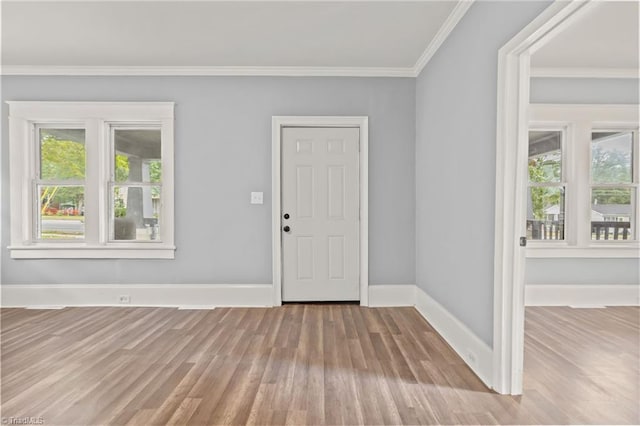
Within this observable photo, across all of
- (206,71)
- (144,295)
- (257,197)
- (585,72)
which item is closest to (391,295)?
(257,197)

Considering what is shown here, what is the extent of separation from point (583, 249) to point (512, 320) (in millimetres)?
2919

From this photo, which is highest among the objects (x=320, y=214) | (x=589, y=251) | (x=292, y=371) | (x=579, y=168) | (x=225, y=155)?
(x=225, y=155)

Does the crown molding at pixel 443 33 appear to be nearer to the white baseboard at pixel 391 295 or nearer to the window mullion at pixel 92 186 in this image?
the white baseboard at pixel 391 295

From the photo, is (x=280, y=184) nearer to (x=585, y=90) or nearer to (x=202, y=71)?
(x=202, y=71)

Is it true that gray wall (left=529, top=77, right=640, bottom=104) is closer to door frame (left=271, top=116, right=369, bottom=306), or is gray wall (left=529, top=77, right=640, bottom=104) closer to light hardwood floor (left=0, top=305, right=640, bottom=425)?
door frame (left=271, top=116, right=369, bottom=306)

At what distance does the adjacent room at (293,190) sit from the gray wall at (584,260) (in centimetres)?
2

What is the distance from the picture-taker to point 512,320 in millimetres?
2191

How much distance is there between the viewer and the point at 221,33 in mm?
3270

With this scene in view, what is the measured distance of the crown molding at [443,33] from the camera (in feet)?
9.02

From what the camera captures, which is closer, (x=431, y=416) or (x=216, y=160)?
(x=431, y=416)

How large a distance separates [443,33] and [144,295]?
4.25 metres

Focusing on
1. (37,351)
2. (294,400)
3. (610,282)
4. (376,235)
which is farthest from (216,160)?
(610,282)

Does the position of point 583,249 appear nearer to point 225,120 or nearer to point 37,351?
point 225,120

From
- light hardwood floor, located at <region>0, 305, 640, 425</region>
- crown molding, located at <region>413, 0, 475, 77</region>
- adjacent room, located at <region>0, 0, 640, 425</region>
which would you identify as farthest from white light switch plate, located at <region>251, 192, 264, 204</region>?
crown molding, located at <region>413, 0, 475, 77</region>
